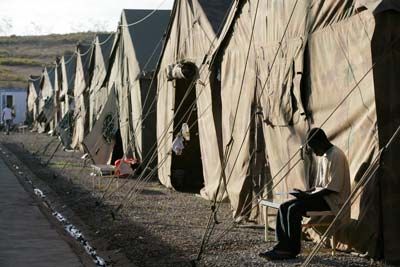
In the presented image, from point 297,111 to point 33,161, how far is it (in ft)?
52.6

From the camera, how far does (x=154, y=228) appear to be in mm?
10562

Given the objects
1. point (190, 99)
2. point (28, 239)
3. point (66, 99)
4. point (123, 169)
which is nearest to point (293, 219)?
point (28, 239)

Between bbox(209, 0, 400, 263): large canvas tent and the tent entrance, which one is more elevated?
bbox(209, 0, 400, 263): large canvas tent

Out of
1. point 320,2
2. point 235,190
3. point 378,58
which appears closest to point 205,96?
point 235,190

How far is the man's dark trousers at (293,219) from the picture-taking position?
25.1 feet

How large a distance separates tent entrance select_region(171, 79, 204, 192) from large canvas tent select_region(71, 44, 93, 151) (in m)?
9.34

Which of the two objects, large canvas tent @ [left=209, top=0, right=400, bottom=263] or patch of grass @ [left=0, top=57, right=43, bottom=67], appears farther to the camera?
patch of grass @ [left=0, top=57, right=43, bottom=67]

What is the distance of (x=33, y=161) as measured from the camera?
77.5 feet

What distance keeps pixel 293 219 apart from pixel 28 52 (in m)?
97.6

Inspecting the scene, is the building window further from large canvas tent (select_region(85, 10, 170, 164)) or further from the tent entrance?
the tent entrance

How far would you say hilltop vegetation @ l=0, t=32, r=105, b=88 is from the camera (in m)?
75.1

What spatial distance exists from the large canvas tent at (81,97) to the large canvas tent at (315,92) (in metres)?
Answer: 13.6

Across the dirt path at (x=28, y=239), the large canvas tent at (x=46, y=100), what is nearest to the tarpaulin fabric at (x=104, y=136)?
the dirt path at (x=28, y=239)

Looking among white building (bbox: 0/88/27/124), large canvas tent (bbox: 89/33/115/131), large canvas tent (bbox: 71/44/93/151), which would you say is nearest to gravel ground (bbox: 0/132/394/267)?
large canvas tent (bbox: 89/33/115/131)
